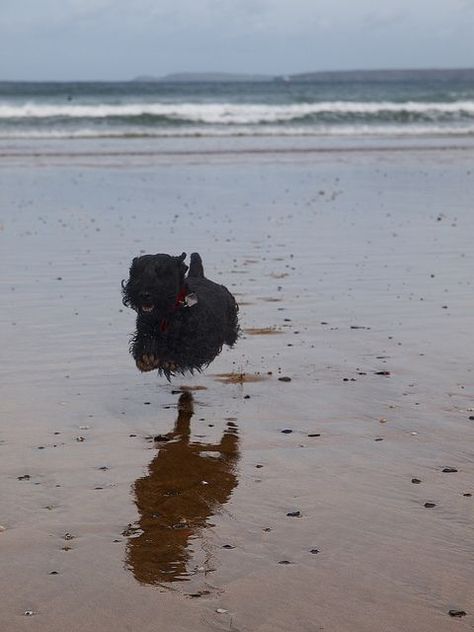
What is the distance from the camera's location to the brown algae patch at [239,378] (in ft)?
27.7

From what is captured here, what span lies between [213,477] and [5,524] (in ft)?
4.38

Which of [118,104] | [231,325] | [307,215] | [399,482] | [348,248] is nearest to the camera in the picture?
[399,482]

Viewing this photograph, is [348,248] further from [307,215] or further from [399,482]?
[399,482]

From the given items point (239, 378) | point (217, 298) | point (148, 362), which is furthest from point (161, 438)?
point (217, 298)

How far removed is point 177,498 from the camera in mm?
5922

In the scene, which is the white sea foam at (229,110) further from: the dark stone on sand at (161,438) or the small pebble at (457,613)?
the small pebble at (457,613)

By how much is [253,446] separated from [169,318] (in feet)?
4.57

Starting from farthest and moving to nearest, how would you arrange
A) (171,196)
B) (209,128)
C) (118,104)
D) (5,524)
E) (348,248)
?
(118,104) < (209,128) < (171,196) < (348,248) < (5,524)

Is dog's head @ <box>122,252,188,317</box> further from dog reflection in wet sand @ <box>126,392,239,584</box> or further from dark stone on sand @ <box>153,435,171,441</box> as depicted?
dark stone on sand @ <box>153,435,171,441</box>

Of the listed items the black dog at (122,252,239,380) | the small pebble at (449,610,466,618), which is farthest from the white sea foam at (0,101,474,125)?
the small pebble at (449,610,466,618)

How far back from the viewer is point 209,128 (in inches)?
1845

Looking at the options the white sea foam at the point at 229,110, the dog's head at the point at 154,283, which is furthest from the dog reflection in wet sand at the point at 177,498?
the white sea foam at the point at 229,110

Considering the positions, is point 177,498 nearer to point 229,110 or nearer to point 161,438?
point 161,438

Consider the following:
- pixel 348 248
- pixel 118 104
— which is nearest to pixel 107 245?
pixel 348 248
